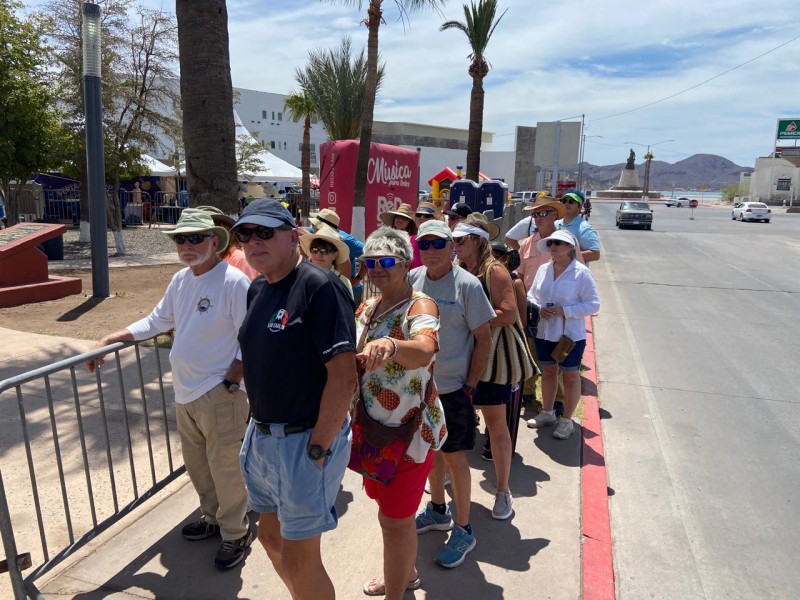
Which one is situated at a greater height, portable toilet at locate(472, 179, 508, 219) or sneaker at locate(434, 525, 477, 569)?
portable toilet at locate(472, 179, 508, 219)

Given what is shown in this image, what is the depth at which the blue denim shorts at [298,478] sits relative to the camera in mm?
2184

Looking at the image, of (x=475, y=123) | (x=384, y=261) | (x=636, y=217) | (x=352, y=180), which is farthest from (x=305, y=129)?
(x=384, y=261)

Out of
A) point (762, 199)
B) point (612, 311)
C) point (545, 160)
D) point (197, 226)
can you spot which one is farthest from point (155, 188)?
point (762, 199)

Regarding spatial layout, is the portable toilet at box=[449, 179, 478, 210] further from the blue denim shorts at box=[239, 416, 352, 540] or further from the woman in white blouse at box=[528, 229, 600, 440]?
the blue denim shorts at box=[239, 416, 352, 540]

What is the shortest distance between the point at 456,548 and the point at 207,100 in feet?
16.3

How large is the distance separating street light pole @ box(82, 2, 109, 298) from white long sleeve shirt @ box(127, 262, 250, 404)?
24.3 ft

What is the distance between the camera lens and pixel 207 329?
9.45 feet

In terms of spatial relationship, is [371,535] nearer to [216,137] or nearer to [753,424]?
[753,424]

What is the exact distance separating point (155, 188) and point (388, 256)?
3029 cm

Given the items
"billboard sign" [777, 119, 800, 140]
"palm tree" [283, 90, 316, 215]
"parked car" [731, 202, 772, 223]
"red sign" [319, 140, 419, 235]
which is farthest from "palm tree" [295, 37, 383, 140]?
"billboard sign" [777, 119, 800, 140]

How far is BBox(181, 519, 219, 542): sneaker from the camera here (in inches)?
128

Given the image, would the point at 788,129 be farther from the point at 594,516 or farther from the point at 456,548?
the point at 456,548

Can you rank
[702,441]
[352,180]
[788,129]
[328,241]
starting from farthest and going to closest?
1. [788,129]
2. [352,180]
3. [702,441]
4. [328,241]

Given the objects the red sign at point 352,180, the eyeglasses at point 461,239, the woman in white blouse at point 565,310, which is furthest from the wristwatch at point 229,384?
the red sign at point 352,180
